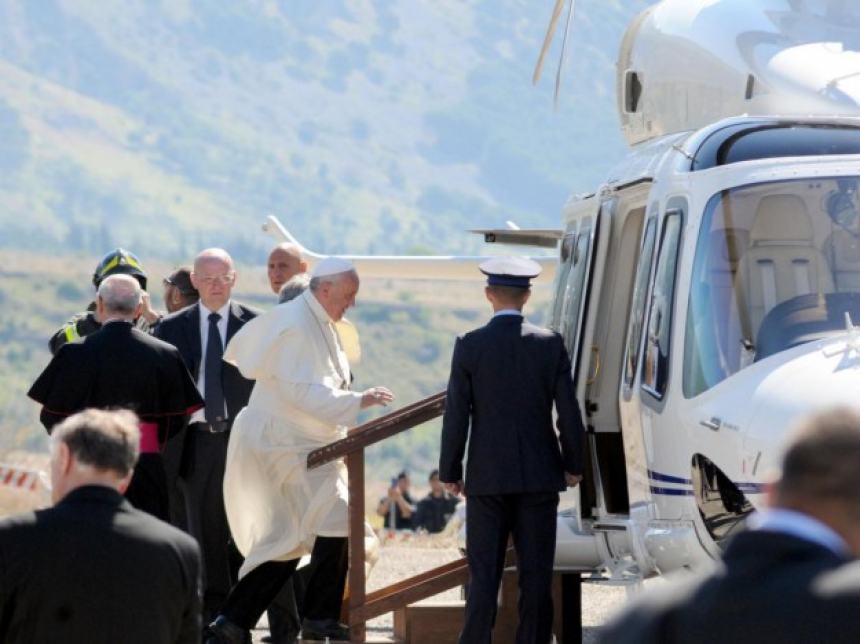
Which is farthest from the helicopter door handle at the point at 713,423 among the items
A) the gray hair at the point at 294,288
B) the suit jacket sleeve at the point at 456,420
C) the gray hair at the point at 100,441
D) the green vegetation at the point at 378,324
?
the green vegetation at the point at 378,324

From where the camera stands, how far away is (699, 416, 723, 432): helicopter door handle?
679 cm

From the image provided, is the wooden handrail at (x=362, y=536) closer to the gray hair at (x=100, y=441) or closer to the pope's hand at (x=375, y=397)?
the pope's hand at (x=375, y=397)

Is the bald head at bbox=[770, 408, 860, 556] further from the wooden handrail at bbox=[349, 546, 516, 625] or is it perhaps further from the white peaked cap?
the white peaked cap

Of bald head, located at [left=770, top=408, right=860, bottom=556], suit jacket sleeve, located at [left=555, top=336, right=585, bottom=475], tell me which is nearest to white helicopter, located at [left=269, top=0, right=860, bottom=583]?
suit jacket sleeve, located at [left=555, top=336, right=585, bottom=475]

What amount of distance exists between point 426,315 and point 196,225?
1718 inches

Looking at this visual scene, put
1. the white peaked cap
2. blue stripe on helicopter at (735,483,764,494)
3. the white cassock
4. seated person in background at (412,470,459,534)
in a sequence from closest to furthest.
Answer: blue stripe on helicopter at (735,483,764,494)
the white cassock
the white peaked cap
seated person in background at (412,470,459,534)

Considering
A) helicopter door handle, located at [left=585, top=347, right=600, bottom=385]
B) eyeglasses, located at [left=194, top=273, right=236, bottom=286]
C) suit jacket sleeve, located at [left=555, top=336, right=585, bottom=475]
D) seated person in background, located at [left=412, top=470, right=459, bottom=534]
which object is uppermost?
seated person in background, located at [left=412, top=470, right=459, bottom=534]

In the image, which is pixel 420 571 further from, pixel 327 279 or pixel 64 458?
pixel 64 458

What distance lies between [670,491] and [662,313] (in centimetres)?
70

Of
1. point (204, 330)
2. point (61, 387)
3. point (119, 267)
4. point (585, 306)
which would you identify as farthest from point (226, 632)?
point (119, 267)

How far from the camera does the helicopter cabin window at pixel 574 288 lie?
888 cm

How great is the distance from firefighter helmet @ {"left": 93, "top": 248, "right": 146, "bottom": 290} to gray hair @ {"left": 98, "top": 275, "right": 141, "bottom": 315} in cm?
179

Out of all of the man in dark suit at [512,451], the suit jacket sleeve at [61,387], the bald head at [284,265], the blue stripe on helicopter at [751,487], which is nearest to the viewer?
the blue stripe on helicopter at [751,487]

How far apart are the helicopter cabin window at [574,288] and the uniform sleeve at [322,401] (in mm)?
1058
